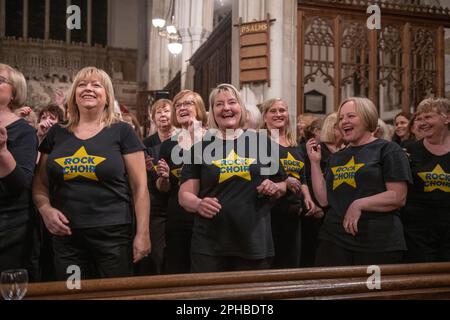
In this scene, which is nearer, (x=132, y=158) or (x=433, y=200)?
(x=132, y=158)

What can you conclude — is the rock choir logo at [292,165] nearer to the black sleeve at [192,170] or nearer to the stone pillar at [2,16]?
the black sleeve at [192,170]

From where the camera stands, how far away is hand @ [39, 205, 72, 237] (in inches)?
85.6

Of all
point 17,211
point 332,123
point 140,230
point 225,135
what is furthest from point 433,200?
point 17,211

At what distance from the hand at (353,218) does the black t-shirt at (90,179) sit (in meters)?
1.12

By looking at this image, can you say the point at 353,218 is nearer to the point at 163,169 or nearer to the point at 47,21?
the point at 163,169

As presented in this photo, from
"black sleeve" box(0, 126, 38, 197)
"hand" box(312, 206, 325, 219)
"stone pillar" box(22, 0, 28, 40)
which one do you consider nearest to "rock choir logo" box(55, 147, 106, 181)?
"black sleeve" box(0, 126, 38, 197)

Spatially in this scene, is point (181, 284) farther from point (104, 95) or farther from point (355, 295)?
point (104, 95)

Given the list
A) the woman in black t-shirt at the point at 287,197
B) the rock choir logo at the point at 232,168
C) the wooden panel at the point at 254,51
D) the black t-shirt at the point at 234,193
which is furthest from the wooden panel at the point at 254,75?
the rock choir logo at the point at 232,168

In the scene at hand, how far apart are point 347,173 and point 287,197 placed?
58 cm

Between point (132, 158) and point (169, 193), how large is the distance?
89cm

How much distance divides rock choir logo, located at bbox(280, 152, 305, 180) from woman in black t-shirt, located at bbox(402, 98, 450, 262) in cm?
70

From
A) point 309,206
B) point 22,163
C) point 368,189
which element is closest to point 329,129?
point 309,206

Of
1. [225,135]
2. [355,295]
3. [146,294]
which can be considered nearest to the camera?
[146,294]
